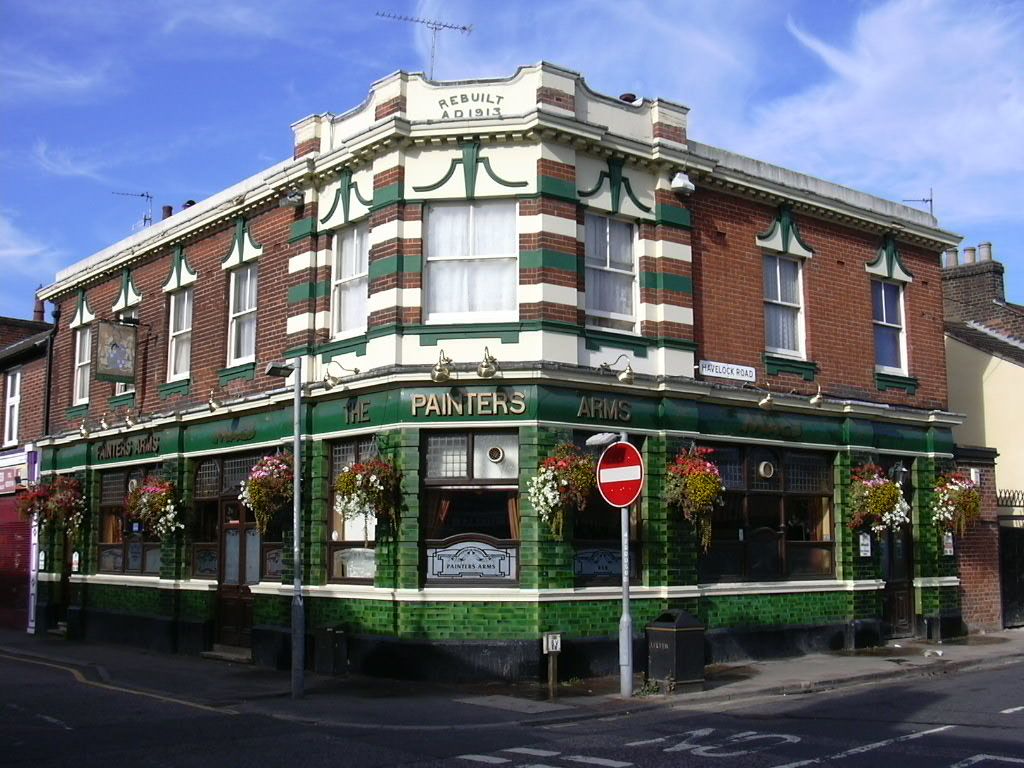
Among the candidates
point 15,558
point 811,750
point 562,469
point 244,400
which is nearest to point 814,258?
point 562,469

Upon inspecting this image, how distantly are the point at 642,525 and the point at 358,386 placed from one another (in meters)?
4.72

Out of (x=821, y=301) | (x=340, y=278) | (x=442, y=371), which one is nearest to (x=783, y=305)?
(x=821, y=301)

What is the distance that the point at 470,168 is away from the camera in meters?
16.5

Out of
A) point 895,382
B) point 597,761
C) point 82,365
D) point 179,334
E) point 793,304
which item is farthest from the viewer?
point 82,365

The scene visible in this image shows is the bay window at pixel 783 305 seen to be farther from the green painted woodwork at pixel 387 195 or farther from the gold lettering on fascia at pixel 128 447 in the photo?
the gold lettering on fascia at pixel 128 447

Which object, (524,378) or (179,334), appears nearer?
(524,378)

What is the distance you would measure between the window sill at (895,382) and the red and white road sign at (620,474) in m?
8.01

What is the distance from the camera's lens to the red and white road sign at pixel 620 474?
1418 centimetres

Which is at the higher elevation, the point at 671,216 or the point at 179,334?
the point at 671,216

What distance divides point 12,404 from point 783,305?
1945 cm

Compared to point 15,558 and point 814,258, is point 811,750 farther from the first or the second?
point 15,558

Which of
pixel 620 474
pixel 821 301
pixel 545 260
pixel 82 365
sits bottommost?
pixel 620 474

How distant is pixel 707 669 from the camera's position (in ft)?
54.9

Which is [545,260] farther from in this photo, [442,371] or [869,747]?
[869,747]
